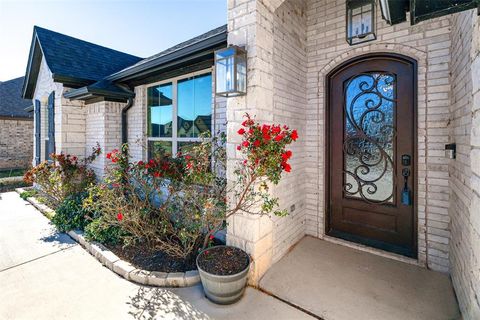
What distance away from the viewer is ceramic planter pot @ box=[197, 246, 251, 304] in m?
2.30

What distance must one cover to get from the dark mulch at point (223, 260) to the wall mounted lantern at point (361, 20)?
101 inches

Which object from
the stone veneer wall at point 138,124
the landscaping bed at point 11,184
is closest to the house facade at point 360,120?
the stone veneer wall at point 138,124

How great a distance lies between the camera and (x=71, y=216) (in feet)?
14.5

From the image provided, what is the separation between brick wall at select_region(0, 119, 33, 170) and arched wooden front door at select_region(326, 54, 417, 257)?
48.2 ft

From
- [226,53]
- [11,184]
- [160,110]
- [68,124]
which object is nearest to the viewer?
[226,53]

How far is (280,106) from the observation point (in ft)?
9.79

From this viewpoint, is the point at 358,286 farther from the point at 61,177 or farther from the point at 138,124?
the point at 61,177

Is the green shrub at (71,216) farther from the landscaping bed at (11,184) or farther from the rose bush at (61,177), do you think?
the landscaping bed at (11,184)

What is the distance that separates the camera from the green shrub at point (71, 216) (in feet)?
13.8

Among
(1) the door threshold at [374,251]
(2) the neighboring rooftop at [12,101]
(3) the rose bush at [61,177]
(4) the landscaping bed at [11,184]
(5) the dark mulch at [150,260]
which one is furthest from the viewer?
(2) the neighboring rooftop at [12,101]

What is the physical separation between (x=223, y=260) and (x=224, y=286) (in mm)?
310

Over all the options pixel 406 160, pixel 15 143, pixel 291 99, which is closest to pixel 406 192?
pixel 406 160

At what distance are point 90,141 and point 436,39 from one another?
675 centimetres

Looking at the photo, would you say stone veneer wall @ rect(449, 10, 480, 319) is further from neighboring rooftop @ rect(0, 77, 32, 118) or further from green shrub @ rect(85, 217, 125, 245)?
neighboring rooftop @ rect(0, 77, 32, 118)
